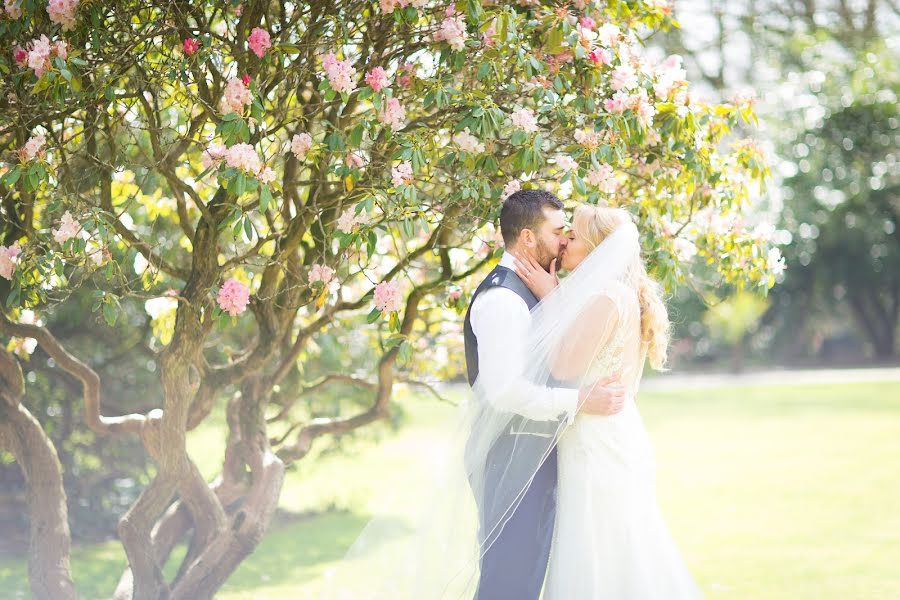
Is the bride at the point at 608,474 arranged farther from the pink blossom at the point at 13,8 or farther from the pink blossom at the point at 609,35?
the pink blossom at the point at 13,8

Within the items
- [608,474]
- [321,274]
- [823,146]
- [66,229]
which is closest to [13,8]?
[66,229]

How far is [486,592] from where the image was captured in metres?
3.88

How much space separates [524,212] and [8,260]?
241 cm

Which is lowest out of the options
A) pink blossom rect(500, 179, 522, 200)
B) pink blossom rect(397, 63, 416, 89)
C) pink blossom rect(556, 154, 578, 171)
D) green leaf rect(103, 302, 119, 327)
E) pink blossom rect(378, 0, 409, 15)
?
green leaf rect(103, 302, 119, 327)

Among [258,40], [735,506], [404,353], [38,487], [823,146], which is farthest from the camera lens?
[823,146]

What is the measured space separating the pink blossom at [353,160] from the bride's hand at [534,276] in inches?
35.1

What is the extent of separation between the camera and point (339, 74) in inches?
166

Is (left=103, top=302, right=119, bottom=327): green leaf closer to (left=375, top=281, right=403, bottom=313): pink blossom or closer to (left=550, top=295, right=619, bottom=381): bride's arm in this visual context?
(left=375, top=281, right=403, bottom=313): pink blossom

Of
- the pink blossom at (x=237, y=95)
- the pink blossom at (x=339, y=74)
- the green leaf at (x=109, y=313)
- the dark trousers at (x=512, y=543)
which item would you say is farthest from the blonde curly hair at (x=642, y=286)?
the green leaf at (x=109, y=313)

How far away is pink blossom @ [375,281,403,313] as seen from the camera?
4.63 metres

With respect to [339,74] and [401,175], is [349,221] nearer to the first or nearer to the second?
[401,175]

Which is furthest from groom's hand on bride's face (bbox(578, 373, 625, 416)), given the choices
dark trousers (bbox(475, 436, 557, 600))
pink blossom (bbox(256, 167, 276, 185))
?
pink blossom (bbox(256, 167, 276, 185))

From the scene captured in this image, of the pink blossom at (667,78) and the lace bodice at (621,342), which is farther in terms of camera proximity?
the pink blossom at (667,78)

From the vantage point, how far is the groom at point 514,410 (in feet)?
12.4
